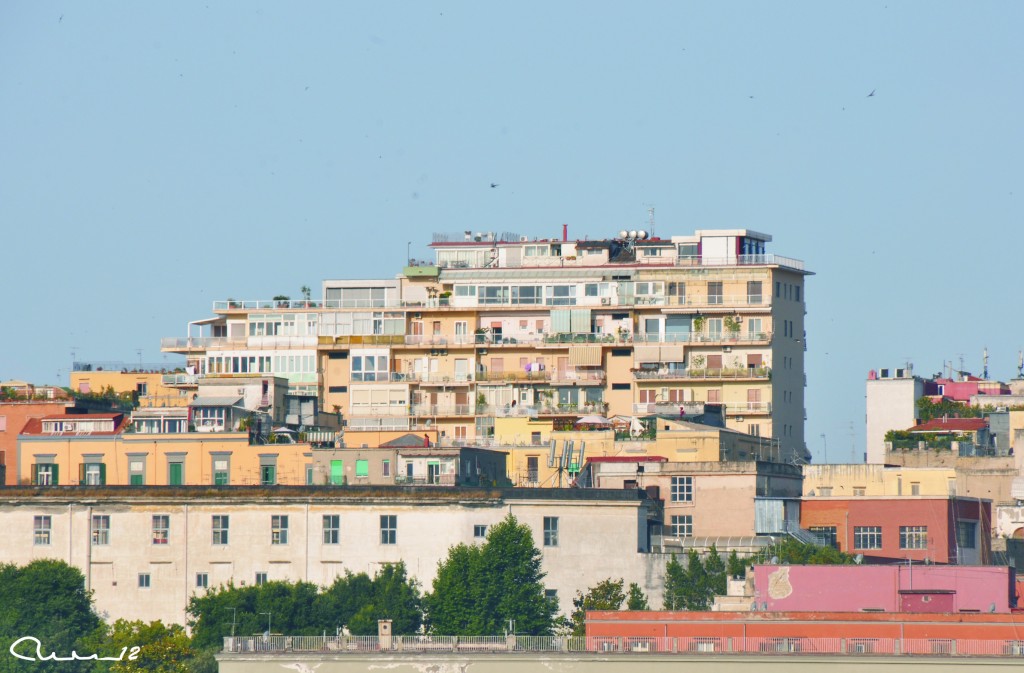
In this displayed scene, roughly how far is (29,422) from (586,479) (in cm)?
2844

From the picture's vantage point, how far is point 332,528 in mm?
113625

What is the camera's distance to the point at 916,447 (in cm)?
14750

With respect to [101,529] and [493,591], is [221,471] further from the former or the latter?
[493,591]

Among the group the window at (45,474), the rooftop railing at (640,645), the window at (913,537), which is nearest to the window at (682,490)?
the window at (913,537)

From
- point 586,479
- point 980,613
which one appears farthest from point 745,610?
point 586,479

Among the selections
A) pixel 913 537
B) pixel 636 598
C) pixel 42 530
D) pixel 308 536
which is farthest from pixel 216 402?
pixel 913 537

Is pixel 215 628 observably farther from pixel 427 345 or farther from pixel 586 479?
pixel 427 345

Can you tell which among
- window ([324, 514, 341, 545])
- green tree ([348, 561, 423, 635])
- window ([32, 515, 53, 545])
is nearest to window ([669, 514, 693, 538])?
green tree ([348, 561, 423, 635])

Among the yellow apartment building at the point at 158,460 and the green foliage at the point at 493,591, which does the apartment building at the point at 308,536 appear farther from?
the yellow apartment building at the point at 158,460

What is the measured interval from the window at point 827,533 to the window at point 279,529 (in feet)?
82.0

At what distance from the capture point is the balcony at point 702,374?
150m

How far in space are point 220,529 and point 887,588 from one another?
3278 centimetres

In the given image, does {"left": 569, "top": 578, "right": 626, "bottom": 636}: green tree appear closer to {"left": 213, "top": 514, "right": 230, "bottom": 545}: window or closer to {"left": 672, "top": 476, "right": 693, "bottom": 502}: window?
{"left": 672, "top": 476, "right": 693, "bottom": 502}: window

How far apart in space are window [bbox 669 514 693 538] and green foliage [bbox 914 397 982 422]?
42.6 metres
